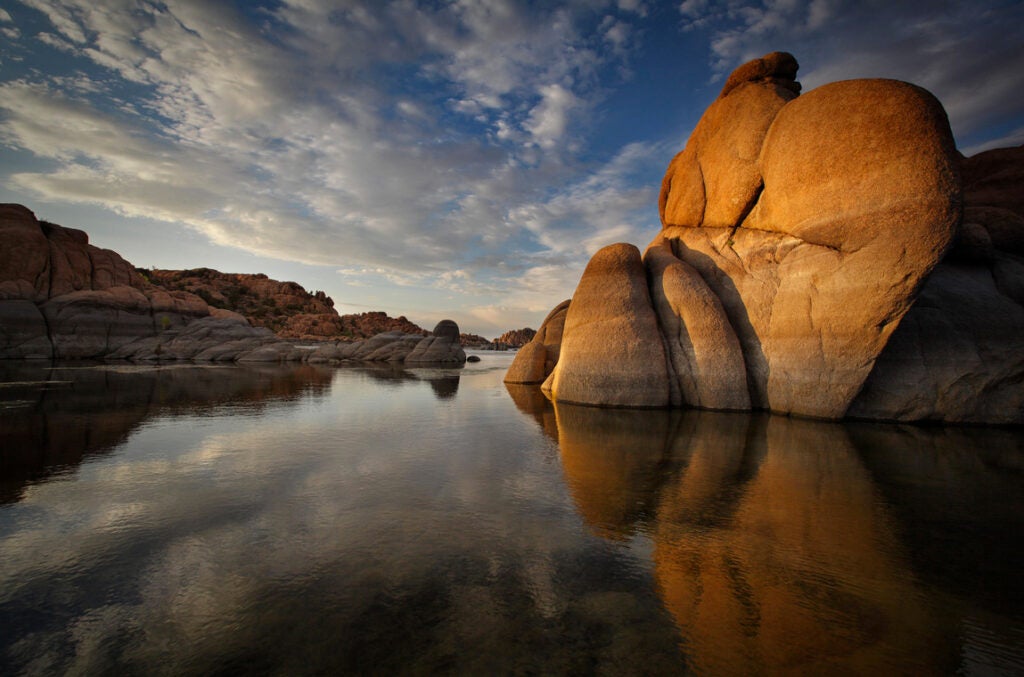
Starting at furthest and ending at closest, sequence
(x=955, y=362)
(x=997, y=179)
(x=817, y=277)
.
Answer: (x=997, y=179)
(x=817, y=277)
(x=955, y=362)

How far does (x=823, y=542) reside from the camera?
170 inches

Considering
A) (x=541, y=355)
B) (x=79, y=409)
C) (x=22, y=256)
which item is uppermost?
(x=22, y=256)

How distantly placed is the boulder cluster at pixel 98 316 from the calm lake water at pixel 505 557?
36.1 metres

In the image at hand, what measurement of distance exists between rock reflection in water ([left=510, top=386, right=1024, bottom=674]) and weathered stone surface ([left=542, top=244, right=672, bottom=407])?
4617mm

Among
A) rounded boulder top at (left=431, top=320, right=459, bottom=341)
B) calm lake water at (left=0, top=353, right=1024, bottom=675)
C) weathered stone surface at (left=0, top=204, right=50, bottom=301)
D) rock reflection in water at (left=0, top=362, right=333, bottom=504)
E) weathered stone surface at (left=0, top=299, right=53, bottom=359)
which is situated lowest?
rock reflection in water at (left=0, top=362, right=333, bottom=504)

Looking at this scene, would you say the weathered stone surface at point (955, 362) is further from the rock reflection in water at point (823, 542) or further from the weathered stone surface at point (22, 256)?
the weathered stone surface at point (22, 256)

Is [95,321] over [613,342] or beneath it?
over

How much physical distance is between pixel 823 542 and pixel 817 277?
9252mm

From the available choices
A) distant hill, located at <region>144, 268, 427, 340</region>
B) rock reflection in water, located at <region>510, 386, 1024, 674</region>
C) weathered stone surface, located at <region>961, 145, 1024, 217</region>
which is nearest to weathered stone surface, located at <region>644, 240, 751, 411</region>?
rock reflection in water, located at <region>510, 386, 1024, 674</region>

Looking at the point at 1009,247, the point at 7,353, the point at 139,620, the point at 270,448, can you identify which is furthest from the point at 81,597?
the point at 7,353

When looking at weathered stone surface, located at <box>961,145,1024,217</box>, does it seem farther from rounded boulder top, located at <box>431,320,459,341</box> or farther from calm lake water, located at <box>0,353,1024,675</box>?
rounded boulder top, located at <box>431,320,459,341</box>

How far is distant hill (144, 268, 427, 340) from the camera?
79.4 meters

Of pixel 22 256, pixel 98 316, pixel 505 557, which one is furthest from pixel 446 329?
pixel 505 557

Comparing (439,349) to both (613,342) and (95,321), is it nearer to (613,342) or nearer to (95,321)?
(95,321)
